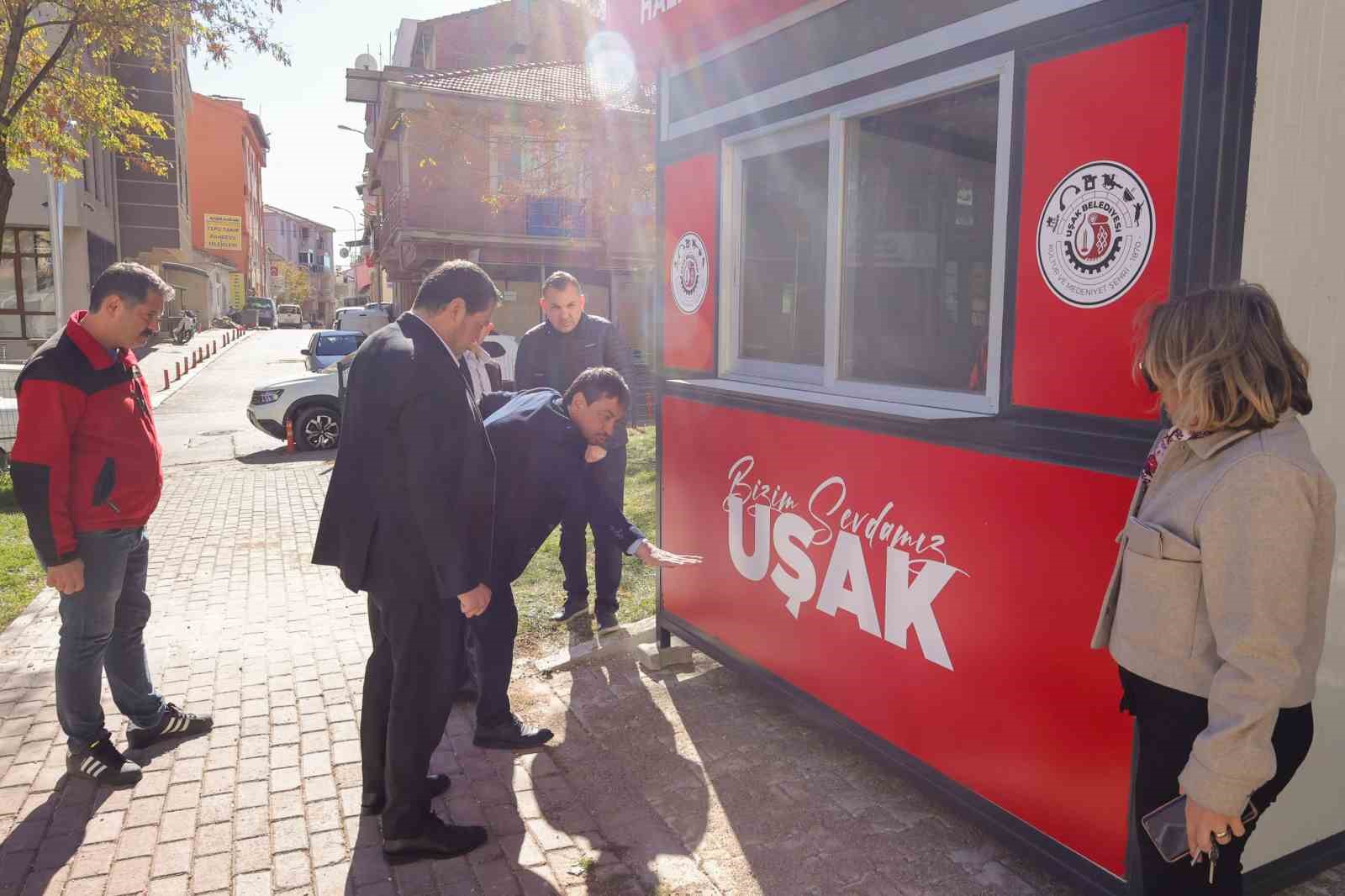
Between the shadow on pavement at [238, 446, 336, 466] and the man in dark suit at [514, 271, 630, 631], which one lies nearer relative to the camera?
the man in dark suit at [514, 271, 630, 631]

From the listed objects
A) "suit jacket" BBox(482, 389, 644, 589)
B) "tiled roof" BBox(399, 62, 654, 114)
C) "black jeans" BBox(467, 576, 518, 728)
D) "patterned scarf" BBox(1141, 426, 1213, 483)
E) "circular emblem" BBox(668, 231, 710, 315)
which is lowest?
"black jeans" BBox(467, 576, 518, 728)

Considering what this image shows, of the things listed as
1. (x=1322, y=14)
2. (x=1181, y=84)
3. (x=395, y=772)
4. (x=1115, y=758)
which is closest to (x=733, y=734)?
(x=395, y=772)

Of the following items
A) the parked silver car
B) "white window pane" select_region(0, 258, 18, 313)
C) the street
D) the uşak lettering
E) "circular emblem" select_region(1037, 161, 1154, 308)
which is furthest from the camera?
"white window pane" select_region(0, 258, 18, 313)

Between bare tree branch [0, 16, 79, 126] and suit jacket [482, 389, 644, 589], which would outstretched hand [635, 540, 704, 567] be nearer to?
suit jacket [482, 389, 644, 589]

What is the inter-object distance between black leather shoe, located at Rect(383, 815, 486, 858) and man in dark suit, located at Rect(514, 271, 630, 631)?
2239 mm

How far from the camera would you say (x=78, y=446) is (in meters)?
3.56

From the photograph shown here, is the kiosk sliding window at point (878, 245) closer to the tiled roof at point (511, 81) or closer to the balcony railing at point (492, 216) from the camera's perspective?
the tiled roof at point (511, 81)

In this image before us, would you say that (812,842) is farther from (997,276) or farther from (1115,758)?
(997,276)

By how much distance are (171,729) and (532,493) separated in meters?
1.89

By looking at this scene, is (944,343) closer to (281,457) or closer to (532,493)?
(532,493)

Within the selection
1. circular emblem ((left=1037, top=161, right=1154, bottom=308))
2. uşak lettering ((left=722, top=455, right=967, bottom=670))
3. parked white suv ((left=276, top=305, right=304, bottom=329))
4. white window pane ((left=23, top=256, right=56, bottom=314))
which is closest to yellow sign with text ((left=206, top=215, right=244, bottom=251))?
parked white suv ((left=276, top=305, right=304, bottom=329))

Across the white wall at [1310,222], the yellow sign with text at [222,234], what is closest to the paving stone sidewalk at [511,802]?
the white wall at [1310,222]

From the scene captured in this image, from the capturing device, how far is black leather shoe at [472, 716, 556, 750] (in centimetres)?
417

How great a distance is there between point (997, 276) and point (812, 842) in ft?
6.62
